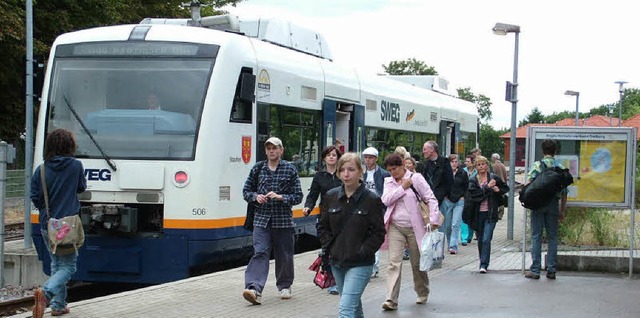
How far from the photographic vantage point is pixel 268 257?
381 inches

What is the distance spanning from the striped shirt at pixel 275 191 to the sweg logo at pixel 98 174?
244 centimetres

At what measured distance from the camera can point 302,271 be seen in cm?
1212

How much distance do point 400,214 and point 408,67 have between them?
86670 millimetres

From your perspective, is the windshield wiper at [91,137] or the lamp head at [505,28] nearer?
the windshield wiper at [91,137]

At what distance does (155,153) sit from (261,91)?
1883 mm

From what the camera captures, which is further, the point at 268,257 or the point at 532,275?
the point at 532,275

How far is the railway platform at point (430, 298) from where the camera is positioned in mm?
8953

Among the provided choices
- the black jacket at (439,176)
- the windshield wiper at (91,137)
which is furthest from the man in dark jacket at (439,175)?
the windshield wiper at (91,137)

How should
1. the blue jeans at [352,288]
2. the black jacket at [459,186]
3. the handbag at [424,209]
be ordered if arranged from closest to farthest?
1. the blue jeans at [352,288]
2. the handbag at [424,209]
3. the black jacket at [459,186]

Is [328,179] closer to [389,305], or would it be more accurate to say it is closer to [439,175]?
[389,305]

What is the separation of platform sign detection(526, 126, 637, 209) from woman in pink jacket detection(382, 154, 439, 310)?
356 cm

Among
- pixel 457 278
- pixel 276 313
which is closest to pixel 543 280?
pixel 457 278

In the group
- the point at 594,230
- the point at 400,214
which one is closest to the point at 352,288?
the point at 400,214

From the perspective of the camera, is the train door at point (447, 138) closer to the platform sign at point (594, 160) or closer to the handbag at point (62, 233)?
the platform sign at point (594, 160)
